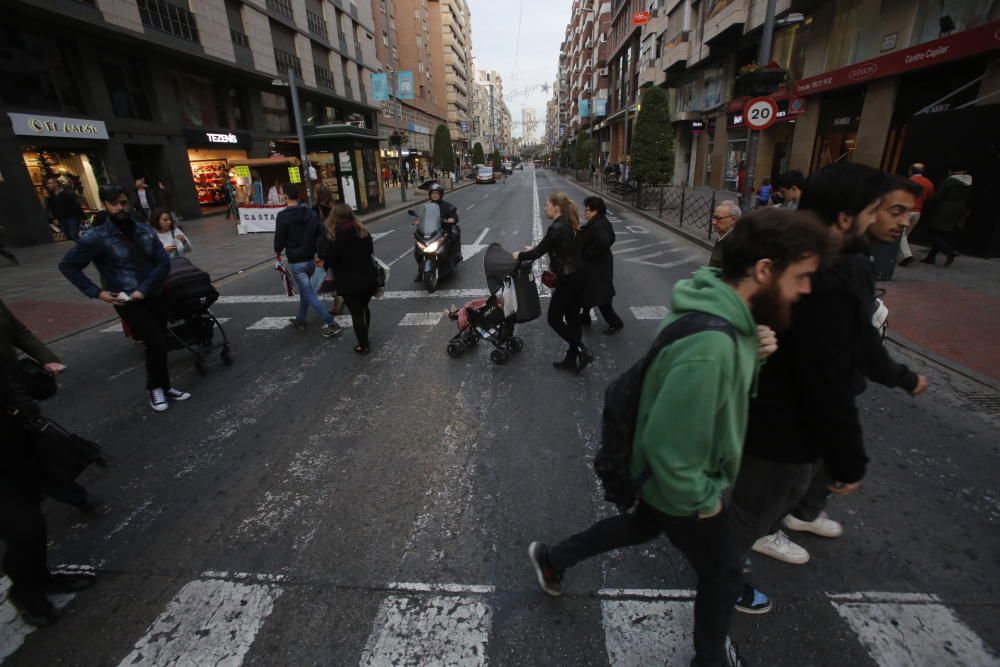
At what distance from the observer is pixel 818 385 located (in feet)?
5.65

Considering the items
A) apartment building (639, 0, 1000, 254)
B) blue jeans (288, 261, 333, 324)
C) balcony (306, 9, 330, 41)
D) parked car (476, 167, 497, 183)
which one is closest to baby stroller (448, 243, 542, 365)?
blue jeans (288, 261, 333, 324)

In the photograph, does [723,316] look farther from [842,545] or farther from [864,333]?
[842,545]

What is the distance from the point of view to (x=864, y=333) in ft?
6.69

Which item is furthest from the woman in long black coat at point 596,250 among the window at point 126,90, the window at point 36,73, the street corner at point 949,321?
the window at point 126,90

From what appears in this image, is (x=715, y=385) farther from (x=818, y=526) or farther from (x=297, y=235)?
(x=297, y=235)

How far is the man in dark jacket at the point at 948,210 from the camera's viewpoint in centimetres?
865

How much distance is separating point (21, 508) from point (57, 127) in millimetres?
19423

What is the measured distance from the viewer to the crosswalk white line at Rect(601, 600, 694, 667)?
2174 mm

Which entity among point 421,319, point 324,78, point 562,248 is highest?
point 324,78

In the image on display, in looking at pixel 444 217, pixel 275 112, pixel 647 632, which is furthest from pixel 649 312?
pixel 275 112

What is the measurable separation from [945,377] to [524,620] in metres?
5.16

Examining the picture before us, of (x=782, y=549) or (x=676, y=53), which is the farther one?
(x=676, y=53)

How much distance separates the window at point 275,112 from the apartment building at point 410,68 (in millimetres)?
19065

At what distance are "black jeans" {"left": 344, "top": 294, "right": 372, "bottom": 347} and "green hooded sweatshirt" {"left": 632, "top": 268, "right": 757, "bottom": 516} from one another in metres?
4.80
